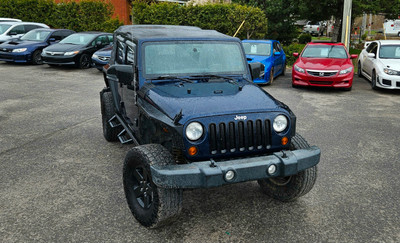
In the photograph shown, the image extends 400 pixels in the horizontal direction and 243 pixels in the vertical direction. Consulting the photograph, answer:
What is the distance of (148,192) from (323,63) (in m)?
9.50

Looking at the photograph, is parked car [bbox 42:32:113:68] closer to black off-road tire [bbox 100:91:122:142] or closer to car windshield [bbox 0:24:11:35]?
car windshield [bbox 0:24:11:35]

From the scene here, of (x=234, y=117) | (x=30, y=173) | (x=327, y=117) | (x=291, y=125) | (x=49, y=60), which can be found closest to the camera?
(x=234, y=117)

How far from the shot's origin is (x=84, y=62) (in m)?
16.1

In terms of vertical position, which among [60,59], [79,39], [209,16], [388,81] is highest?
[209,16]

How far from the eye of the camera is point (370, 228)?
3854mm

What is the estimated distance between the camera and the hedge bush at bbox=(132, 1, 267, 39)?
1981 cm

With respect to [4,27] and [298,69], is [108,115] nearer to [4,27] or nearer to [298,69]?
[298,69]

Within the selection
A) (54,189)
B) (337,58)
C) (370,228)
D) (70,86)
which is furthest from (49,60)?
(370,228)

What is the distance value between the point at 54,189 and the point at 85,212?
0.81 m

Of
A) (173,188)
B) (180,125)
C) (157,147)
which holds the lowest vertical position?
(173,188)

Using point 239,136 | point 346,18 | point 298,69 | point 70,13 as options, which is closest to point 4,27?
point 70,13

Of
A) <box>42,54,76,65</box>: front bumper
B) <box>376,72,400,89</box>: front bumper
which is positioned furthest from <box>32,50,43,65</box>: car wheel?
<box>376,72,400,89</box>: front bumper

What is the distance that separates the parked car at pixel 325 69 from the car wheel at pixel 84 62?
8.72 metres

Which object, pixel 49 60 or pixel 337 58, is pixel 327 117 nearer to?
pixel 337 58
